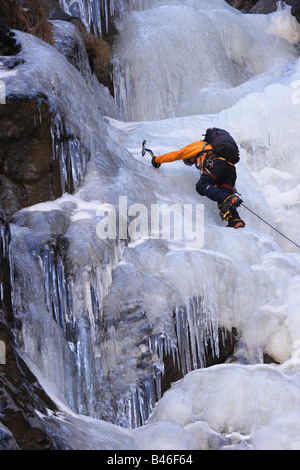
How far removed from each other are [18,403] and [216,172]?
4.28 meters

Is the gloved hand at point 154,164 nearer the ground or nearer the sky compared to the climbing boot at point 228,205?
nearer the sky

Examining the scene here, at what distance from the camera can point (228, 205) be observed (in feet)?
23.9

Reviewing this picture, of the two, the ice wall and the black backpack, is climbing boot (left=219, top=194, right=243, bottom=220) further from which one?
the ice wall

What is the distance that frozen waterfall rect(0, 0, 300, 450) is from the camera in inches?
178

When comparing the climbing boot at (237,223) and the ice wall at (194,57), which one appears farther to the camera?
the ice wall at (194,57)

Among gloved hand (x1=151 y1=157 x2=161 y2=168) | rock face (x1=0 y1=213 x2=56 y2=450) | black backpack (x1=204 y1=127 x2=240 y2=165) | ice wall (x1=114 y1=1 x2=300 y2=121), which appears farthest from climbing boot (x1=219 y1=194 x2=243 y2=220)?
ice wall (x1=114 y1=1 x2=300 y2=121)

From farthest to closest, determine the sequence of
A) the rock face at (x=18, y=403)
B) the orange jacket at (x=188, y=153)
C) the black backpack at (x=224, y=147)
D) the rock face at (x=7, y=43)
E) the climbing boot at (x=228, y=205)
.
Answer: the orange jacket at (x=188, y=153), the black backpack at (x=224, y=147), the climbing boot at (x=228, y=205), the rock face at (x=7, y=43), the rock face at (x=18, y=403)

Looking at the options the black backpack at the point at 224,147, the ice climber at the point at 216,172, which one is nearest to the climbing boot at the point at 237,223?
the ice climber at the point at 216,172

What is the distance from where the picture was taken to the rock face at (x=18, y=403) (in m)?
3.51

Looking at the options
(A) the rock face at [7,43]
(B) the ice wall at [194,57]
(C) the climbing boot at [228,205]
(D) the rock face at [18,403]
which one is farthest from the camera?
(B) the ice wall at [194,57]

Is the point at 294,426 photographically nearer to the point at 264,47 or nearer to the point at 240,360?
the point at 240,360

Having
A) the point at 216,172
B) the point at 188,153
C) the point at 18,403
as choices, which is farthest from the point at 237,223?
the point at 18,403

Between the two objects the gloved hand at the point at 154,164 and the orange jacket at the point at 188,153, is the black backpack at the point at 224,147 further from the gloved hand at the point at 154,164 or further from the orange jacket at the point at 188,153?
the gloved hand at the point at 154,164

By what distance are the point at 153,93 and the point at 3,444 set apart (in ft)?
27.7
